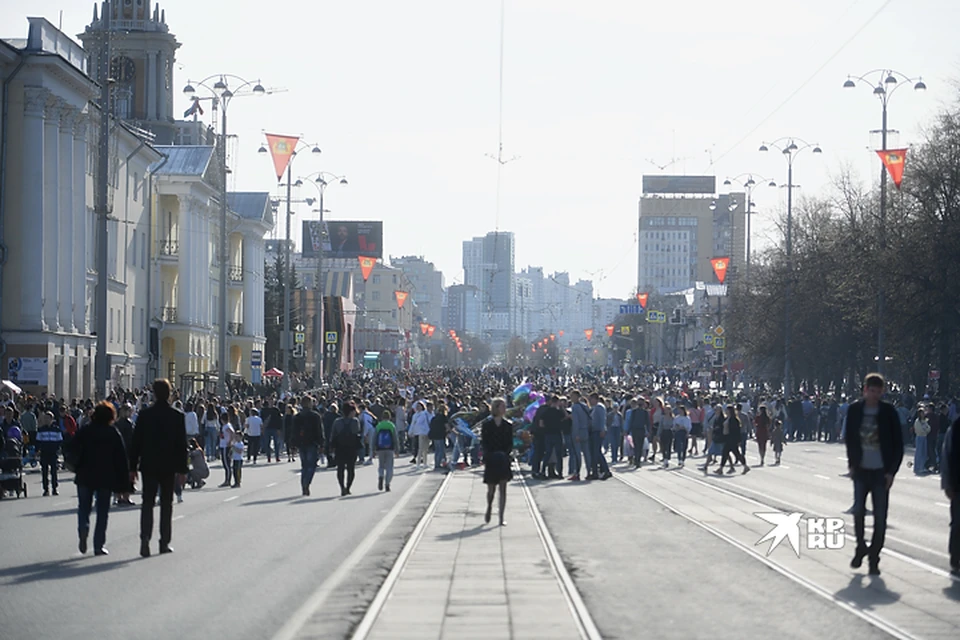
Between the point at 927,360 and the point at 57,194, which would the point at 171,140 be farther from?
the point at 927,360

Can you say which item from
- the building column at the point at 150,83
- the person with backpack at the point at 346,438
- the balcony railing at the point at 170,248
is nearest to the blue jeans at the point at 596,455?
the person with backpack at the point at 346,438

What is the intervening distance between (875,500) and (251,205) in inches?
3390

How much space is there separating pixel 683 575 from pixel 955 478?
2.57 metres

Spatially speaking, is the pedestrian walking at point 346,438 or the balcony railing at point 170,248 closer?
the pedestrian walking at point 346,438

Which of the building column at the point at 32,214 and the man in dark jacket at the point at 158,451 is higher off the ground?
the building column at the point at 32,214

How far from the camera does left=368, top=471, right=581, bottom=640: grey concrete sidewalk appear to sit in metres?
9.94

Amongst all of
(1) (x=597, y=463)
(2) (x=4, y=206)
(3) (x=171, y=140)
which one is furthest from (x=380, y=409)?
(3) (x=171, y=140)

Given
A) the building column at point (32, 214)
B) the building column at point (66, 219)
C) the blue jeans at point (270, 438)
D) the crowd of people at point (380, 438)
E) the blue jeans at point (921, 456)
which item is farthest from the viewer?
the building column at point (66, 219)

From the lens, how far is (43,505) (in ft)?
72.5

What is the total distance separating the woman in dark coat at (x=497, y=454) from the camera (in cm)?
1806

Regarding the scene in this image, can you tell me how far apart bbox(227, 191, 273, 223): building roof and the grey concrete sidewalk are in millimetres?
78419

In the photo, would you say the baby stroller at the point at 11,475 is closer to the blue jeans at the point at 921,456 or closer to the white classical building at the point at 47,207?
the blue jeans at the point at 921,456

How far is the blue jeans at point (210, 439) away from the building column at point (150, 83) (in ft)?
228

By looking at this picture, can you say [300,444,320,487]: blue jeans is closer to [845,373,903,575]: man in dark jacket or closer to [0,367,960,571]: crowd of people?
[0,367,960,571]: crowd of people
